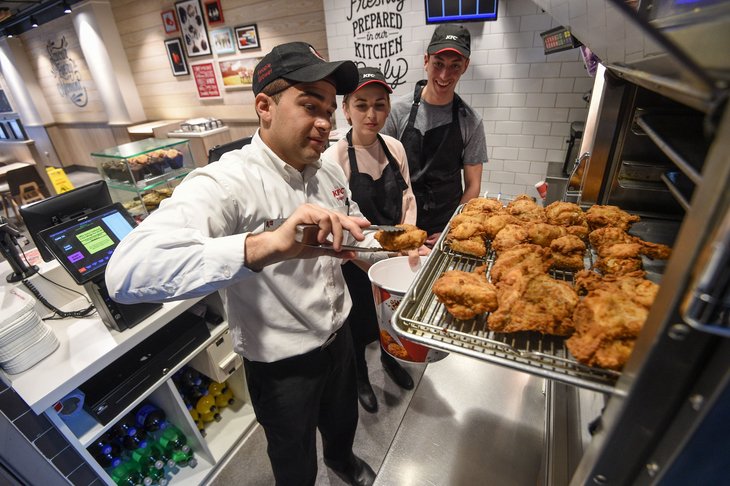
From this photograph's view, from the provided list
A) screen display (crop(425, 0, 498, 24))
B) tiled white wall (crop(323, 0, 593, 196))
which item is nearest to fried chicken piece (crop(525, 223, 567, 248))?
tiled white wall (crop(323, 0, 593, 196))

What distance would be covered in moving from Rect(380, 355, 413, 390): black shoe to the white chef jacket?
1.50 metres

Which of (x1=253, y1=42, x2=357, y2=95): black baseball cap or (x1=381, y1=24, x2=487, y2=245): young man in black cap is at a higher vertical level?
(x1=253, y1=42, x2=357, y2=95): black baseball cap

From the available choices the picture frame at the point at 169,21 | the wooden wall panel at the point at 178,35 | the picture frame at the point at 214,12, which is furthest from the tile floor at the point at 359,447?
the picture frame at the point at 169,21

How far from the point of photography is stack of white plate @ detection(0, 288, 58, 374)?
1.52m

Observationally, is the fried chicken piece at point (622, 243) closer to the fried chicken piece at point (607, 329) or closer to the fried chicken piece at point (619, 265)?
the fried chicken piece at point (619, 265)

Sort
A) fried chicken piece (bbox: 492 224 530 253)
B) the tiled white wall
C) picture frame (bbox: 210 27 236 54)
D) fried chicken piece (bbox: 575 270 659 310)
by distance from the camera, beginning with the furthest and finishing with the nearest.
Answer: picture frame (bbox: 210 27 236 54) < the tiled white wall < fried chicken piece (bbox: 492 224 530 253) < fried chicken piece (bbox: 575 270 659 310)

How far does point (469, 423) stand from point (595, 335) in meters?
0.97

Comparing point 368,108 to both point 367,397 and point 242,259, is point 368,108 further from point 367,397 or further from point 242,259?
point 367,397

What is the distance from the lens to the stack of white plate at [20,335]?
1.52 m

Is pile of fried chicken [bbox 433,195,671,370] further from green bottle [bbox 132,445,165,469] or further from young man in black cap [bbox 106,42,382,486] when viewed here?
green bottle [bbox 132,445,165,469]

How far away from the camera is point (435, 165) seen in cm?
297

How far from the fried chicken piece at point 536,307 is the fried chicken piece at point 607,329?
4 cm

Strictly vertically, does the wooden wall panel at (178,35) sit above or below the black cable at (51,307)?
above

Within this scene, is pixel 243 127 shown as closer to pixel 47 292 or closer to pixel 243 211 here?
pixel 47 292
